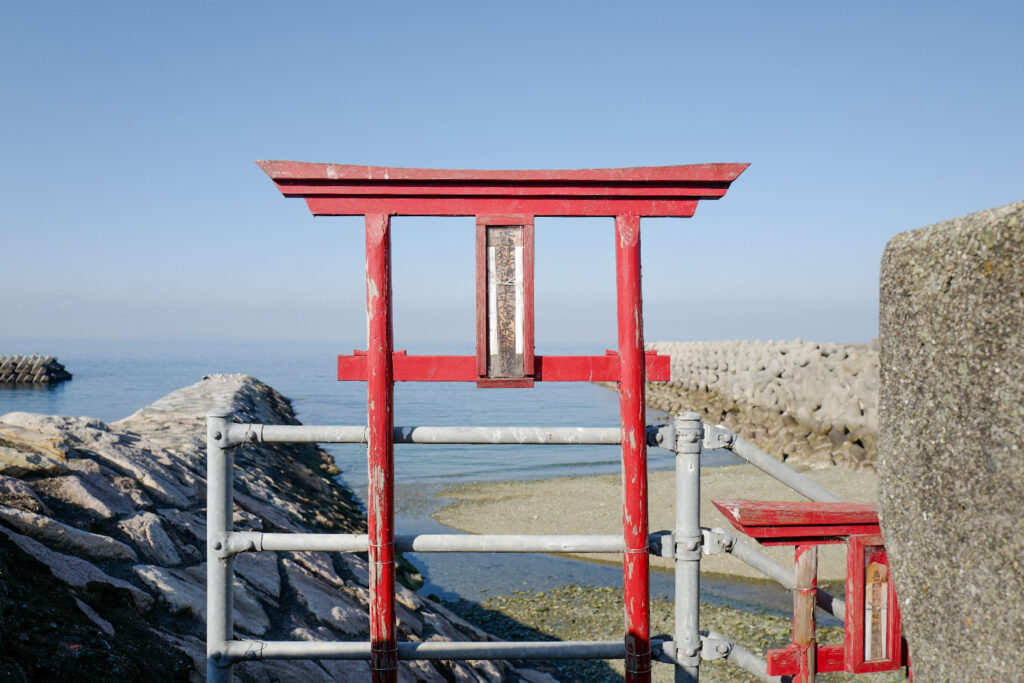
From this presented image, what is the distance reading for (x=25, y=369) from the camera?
135ft

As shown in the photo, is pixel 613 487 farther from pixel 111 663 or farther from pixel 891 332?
pixel 891 332

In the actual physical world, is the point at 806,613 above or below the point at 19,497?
below

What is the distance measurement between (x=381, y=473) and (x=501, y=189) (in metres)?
1.39

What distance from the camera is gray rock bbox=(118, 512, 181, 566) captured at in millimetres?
4133

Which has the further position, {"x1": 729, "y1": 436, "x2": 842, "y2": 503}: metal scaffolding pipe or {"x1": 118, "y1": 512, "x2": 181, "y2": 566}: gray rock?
{"x1": 118, "y1": 512, "x2": 181, "y2": 566}: gray rock

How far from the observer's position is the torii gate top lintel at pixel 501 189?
2.89m

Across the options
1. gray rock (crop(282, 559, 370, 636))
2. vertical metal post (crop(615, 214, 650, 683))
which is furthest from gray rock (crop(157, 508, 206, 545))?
vertical metal post (crop(615, 214, 650, 683))

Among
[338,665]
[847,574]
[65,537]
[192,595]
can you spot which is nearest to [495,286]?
[847,574]

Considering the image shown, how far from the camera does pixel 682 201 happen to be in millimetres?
2949

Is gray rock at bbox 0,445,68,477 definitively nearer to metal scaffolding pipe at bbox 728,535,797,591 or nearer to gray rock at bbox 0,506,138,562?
gray rock at bbox 0,506,138,562

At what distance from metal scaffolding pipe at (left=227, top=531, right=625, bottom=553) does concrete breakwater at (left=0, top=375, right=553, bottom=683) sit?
47 cm

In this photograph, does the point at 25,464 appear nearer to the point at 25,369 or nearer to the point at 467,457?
the point at 467,457

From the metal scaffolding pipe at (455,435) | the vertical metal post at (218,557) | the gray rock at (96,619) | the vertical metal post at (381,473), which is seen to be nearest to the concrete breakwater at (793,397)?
the metal scaffolding pipe at (455,435)

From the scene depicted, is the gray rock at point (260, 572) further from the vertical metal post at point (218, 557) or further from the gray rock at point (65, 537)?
the vertical metal post at point (218, 557)
